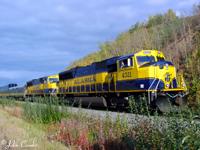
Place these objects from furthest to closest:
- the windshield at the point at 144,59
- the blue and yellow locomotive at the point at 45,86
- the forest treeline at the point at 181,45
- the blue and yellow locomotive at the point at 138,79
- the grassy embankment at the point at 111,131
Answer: the blue and yellow locomotive at the point at 45,86 → the forest treeline at the point at 181,45 → the windshield at the point at 144,59 → the blue and yellow locomotive at the point at 138,79 → the grassy embankment at the point at 111,131

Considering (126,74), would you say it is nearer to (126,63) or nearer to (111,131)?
(126,63)

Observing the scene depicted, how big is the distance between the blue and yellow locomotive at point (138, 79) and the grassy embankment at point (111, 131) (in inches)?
230

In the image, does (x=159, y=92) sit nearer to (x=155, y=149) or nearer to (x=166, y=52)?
(x=166, y=52)

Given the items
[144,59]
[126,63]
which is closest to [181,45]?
[144,59]

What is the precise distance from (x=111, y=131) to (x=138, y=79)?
11678mm

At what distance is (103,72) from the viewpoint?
1015 inches

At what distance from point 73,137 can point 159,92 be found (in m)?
10.7

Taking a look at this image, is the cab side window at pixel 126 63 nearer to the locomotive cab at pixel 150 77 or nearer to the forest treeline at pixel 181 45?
the locomotive cab at pixel 150 77

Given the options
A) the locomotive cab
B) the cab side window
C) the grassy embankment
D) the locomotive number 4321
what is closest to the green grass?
the grassy embankment

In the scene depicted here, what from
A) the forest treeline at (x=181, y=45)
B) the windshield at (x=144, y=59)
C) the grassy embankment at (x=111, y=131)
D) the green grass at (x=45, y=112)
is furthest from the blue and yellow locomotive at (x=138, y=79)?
the grassy embankment at (x=111, y=131)

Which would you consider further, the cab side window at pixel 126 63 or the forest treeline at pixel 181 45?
the forest treeline at pixel 181 45

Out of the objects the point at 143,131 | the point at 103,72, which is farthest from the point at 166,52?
the point at 143,131

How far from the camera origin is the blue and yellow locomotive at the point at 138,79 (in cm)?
2022

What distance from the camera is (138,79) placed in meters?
21.1
